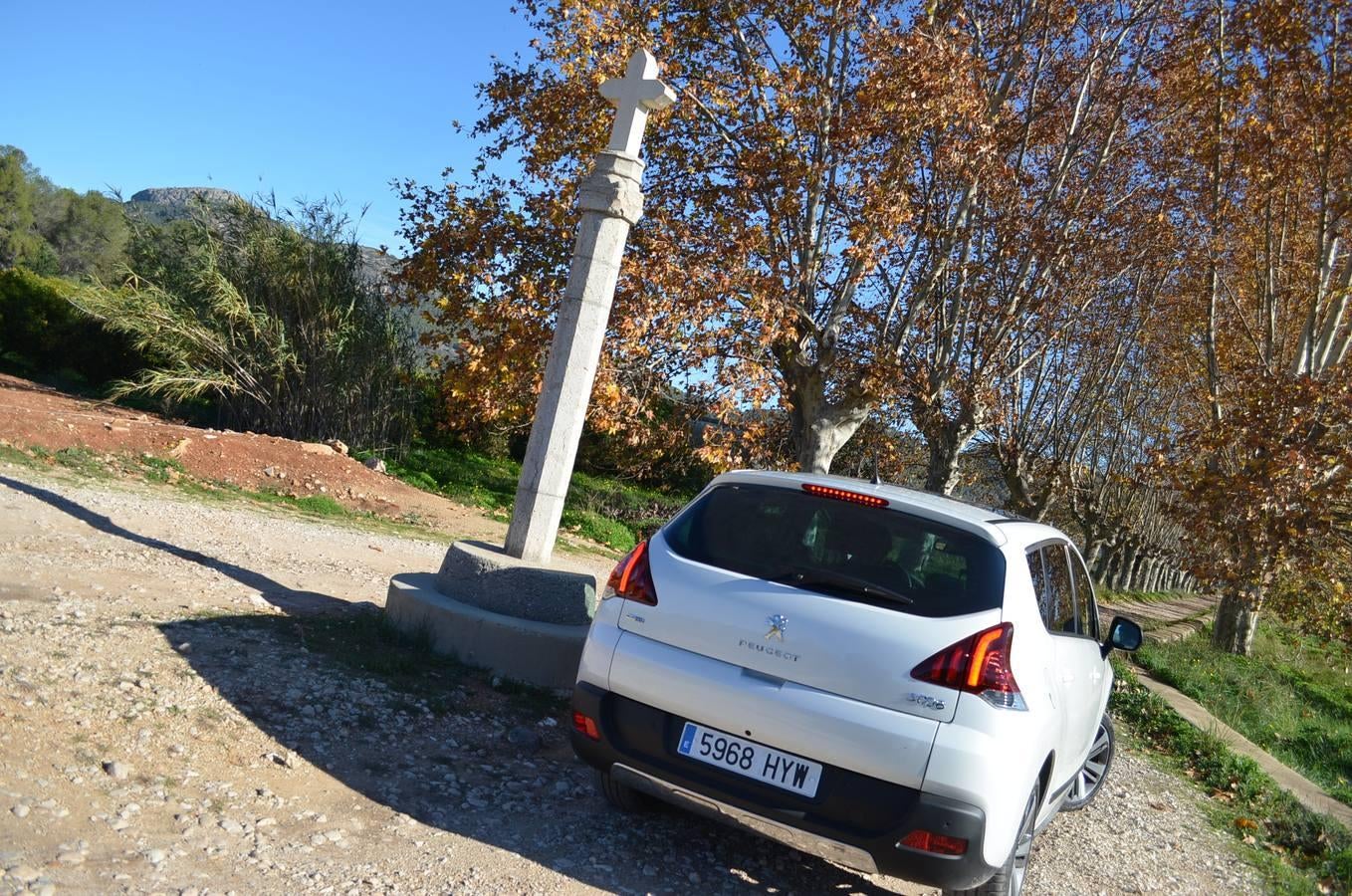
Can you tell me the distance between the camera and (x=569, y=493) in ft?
69.2

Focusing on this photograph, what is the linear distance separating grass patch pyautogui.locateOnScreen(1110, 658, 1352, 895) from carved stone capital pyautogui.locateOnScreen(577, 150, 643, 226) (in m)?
5.55

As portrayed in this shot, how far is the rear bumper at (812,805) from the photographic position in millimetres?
3668

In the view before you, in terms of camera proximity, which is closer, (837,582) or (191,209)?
(837,582)

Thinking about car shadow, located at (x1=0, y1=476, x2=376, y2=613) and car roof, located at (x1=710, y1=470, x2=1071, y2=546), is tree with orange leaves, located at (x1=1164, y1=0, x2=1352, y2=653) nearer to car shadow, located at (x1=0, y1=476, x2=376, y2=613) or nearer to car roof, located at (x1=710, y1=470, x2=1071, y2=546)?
car roof, located at (x1=710, y1=470, x2=1071, y2=546)

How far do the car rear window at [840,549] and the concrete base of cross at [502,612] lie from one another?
2.11 metres

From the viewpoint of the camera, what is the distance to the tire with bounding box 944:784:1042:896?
4052mm

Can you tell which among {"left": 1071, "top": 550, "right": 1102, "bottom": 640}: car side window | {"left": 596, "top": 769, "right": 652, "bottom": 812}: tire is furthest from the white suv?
{"left": 1071, "top": 550, "right": 1102, "bottom": 640}: car side window

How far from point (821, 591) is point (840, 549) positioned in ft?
0.83

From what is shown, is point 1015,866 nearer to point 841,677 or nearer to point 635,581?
point 841,677

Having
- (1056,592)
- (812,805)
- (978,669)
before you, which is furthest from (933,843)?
(1056,592)

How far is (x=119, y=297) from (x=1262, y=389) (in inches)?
688

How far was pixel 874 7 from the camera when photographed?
1280 centimetres

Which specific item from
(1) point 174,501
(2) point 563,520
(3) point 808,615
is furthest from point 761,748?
(2) point 563,520

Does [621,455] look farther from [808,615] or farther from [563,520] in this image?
[808,615]
